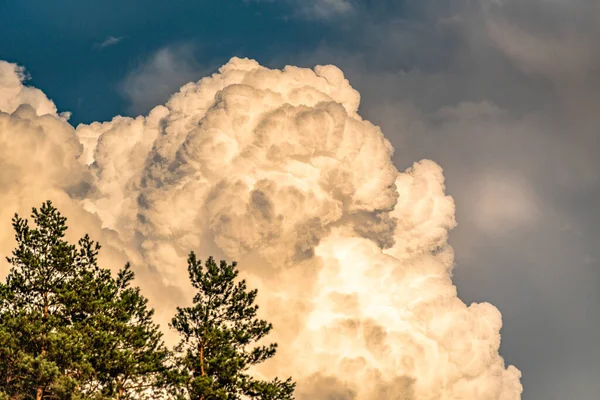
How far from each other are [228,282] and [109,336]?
1133 centimetres

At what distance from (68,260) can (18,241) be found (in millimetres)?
4220

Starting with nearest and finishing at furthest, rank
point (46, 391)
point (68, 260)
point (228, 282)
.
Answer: point (46, 391) → point (68, 260) → point (228, 282)

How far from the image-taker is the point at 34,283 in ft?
212

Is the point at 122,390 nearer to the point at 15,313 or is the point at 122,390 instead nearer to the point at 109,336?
the point at 109,336

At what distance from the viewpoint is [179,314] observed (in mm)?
68375

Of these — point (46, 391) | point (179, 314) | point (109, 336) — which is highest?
point (179, 314)

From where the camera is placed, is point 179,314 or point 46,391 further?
point 179,314

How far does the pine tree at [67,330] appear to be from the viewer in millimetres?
60188

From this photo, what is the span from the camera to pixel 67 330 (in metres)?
62.3

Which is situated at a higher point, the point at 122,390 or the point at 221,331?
the point at 221,331

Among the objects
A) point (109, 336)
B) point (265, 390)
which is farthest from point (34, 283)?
point (265, 390)

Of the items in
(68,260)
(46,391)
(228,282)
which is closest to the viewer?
(46,391)

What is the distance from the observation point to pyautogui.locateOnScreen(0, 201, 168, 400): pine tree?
197 feet

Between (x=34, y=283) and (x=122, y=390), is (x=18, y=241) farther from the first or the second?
(x=122, y=390)
